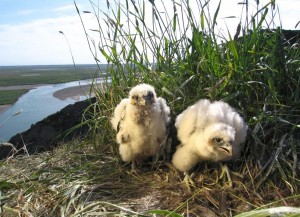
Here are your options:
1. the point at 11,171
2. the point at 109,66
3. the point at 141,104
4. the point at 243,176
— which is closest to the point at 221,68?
the point at 141,104

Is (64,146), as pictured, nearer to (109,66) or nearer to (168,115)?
(109,66)

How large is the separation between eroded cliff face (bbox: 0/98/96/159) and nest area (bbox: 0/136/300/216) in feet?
4.05

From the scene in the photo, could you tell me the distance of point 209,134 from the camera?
2396 mm

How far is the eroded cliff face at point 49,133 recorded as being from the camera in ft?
13.9

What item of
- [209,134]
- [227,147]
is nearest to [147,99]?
[209,134]

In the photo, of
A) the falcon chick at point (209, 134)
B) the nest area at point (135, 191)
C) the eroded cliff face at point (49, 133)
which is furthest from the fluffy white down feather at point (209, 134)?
the eroded cliff face at point (49, 133)

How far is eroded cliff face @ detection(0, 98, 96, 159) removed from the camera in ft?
13.9

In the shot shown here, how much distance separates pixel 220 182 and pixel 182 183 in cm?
26

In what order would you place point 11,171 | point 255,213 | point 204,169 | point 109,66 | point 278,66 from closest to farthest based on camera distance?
point 255,213 < point 204,169 < point 278,66 < point 11,171 < point 109,66

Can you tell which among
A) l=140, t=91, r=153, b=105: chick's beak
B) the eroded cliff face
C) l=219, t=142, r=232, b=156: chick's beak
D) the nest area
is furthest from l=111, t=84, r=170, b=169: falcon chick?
the eroded cliff face

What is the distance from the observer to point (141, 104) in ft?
9.19

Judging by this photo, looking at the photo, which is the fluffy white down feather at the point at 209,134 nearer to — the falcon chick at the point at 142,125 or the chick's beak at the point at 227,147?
the chick's beak at the point at 227,147

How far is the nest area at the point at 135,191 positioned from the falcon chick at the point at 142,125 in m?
0.13

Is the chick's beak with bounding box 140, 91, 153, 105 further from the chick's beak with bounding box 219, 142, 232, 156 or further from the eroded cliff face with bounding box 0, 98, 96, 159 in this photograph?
the eroded cliff face with bounding box 0, 98, 96, 159
